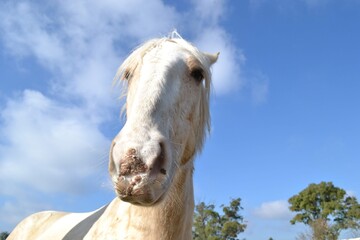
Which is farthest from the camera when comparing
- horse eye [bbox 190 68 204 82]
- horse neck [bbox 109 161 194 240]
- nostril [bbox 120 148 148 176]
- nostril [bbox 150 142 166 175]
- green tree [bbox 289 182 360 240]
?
green tree [bbox 289 182 360 240]

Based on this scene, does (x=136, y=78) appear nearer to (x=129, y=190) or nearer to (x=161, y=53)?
(x=161, y=53)

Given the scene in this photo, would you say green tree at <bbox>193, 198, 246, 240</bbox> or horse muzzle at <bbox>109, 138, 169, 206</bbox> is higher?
green tree at <bbox>193, 198, 246, 240</bbox>

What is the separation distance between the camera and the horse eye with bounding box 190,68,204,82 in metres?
3.71

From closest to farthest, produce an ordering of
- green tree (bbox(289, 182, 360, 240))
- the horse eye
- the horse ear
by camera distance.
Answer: the horse eye → the horse ear → green tree (bbox(289, 182, 360, 240))

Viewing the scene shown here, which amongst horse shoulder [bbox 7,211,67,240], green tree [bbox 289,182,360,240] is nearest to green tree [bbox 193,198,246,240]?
green tree [bbox 289,182,360,240]

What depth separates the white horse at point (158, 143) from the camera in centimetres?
243

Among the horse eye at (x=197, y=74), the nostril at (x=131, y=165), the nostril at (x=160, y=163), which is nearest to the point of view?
the nostril at (x=131, y=165)

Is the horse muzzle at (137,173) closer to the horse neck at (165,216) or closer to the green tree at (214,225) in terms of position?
the horse neck at (165,216)

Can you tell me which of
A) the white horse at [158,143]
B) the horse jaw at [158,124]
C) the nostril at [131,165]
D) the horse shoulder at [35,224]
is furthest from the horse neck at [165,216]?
the horse shoulder at [35,224]

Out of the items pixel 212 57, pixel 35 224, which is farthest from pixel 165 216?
pixel 35 224

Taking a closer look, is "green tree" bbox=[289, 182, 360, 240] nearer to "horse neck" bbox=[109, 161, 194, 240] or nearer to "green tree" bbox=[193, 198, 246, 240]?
"green tree" bbox=[193, 198, 246, 240]

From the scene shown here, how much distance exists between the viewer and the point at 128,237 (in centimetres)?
338

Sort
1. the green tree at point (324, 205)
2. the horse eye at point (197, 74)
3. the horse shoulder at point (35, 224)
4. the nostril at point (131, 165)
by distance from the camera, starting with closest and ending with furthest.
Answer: the nostril at point (131, 165) < the horse eye at point (197, 74) < the horse shoulder at point (35, 224) < the green tree at point (324, 205)

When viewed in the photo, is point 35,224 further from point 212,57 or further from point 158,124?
point 158,124
